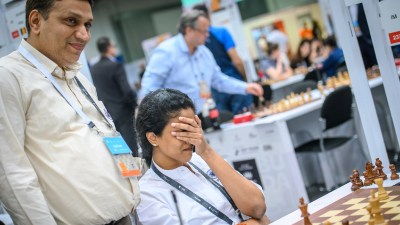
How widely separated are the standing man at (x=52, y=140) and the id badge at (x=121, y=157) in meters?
0.02

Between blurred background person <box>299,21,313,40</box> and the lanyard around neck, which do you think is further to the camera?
blurred background person <box>299,21,313,40</box>

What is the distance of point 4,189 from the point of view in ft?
6.22

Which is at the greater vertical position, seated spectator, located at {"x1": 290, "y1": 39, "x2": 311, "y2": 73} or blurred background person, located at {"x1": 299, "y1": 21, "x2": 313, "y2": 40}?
blurred background person, located at {"x1": 299, "y1": 21, "x2": 313, "y2": 40}

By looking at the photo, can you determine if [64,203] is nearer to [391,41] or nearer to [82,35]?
[82,35]

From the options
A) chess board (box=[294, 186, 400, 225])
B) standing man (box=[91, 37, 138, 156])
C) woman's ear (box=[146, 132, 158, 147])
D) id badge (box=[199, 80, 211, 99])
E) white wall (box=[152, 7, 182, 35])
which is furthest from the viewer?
white wall (box=[152, 7, 182, 35])

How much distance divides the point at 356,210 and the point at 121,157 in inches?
34.0

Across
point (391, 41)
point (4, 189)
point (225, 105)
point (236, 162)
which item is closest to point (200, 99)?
point (236, 162)

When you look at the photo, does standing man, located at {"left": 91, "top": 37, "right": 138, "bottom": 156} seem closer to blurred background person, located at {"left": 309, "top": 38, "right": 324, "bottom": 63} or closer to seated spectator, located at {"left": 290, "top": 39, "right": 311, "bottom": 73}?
seated spectator, located at {"left": 290, "top": 39, "right": 311, "bottom": 73}

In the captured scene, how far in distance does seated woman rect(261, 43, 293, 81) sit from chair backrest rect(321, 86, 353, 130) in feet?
13.5

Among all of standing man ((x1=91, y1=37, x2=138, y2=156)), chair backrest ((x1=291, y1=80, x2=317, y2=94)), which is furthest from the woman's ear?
standing man ((x1=91, y1=37, x2=138, y2=156))

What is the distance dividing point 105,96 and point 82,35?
5.26m

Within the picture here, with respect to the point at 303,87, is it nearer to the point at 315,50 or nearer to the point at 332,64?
the point at 332,64

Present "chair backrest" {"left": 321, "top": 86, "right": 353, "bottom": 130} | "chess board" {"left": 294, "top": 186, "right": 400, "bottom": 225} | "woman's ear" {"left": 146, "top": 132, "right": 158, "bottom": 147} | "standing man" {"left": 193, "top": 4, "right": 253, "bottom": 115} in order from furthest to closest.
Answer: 1. "standing man" {"left": 193, "top": 4, "right": 253, "bottom": 115}
2. "chair backrest" {"left": 321, "top": 86, "right": 353, "bottom": 130}
3. "woman's ear" {"left": 146, "top": 132, "right": 158, "bottom": 147}
4. "chess board" {"left": 294, "top": 186, "right": 400, "bottom": 225}

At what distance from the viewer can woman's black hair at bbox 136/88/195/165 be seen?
2.48m
